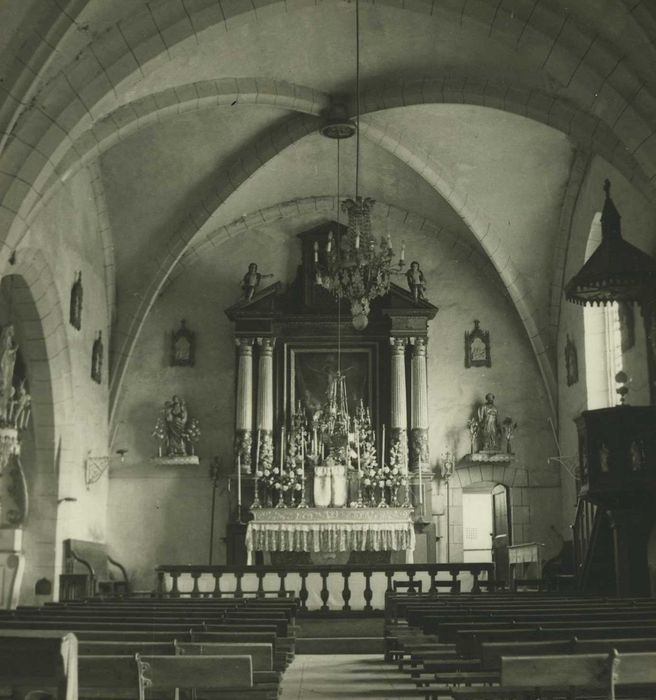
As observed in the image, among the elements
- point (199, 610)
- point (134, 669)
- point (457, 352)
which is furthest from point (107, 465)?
point (134, 669)

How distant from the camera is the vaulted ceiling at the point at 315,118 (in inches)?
436

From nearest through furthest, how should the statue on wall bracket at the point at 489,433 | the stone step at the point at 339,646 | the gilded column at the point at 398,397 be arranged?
1. the stone step at the point at 339,646
2. the gilded column at the point at 398,397
3. the statue on wall bracket at the point at 489,433

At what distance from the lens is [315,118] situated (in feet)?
51.9

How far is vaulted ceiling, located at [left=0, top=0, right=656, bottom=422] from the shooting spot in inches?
436

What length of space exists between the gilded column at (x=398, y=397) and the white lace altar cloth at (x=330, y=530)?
167 cm

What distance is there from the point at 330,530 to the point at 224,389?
3849mm

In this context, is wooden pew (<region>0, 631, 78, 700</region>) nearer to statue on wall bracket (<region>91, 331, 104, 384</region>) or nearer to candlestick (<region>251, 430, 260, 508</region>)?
candlestick (<region>251, 430, 260, 508</region>)

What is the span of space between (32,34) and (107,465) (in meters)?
8.99

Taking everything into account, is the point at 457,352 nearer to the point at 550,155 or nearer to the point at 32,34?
the point at 550,155

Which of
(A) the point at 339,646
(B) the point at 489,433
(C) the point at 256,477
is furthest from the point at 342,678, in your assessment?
(B) the point at 489,433

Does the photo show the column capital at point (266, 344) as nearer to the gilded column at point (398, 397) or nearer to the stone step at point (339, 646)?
the gilded column at point (398, 397)

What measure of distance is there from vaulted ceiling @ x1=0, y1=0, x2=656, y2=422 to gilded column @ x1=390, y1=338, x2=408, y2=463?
236 centimetres

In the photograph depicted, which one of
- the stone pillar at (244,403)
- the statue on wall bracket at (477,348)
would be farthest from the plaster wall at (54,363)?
the statue on wall bracket at (477,348)

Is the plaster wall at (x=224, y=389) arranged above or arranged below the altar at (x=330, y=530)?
above
